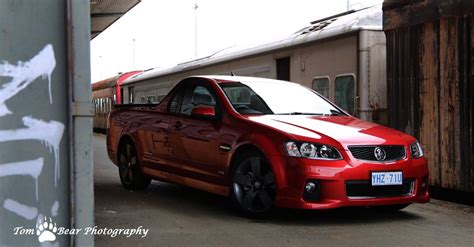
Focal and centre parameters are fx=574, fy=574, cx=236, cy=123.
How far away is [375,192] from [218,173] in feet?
5.42

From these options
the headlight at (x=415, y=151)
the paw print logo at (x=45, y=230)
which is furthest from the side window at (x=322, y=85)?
the paw print logo at (x=45, y=230)

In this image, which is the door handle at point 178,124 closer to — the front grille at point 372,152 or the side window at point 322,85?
the front grille at point 372,152

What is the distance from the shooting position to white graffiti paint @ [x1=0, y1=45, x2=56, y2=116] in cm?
Result: 250

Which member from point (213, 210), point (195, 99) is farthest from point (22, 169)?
point (195, 99)

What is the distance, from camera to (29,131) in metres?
2.54

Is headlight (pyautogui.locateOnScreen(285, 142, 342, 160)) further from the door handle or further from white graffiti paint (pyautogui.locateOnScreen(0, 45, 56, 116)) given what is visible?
white graffiti paint (pyautogui.locateOnScreen(0, 45, 56, 116))

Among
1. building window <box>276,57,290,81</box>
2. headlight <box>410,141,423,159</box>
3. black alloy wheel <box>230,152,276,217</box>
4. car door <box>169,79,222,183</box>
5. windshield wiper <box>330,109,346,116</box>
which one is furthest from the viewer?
building window <box>276,57,290,81</box>

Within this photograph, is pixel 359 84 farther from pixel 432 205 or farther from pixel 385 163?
pixel 385 163

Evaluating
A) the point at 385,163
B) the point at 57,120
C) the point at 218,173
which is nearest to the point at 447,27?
the point at 385,163

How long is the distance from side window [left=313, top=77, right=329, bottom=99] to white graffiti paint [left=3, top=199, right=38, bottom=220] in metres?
7.27

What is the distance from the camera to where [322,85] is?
9.52m

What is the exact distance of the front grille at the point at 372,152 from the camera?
17.8 feet

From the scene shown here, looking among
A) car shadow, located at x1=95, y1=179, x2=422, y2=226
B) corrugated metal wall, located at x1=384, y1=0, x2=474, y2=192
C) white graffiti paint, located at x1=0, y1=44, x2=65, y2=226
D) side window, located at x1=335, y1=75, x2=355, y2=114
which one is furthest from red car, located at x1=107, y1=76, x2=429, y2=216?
white graffiti paint, located at x1=0, y1=44, x2=65, y2=226

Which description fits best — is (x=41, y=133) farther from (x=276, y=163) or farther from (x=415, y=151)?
(x=415, y=151)
